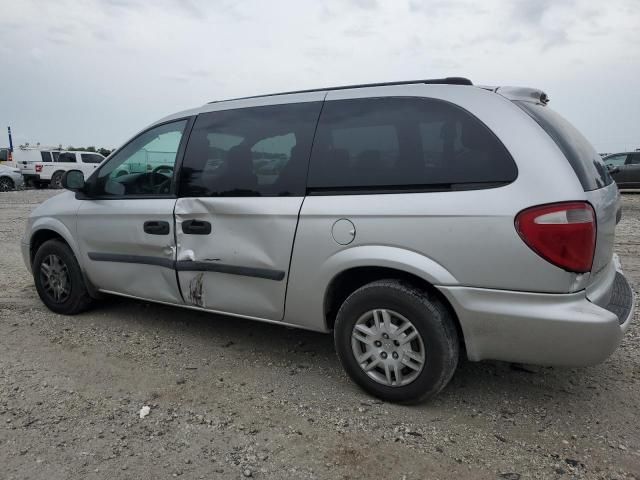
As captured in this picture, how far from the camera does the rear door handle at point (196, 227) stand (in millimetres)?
3452

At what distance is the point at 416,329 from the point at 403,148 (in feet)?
3.24

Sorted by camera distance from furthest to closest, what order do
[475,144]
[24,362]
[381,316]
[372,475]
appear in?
[24,362]
[381,316]
[475,144]
[372,475]

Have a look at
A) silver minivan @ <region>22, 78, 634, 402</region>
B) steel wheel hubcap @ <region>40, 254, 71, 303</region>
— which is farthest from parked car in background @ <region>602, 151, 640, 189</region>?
steel wheel hubcap @ <region>40, 254, 71, 303</region>

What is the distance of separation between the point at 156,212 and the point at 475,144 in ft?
7.41

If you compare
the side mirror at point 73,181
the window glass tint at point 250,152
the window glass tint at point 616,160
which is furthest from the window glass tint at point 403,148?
the window glass tint at point 616,160

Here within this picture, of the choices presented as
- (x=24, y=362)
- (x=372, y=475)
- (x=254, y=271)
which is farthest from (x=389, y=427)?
(x=24, y=362)

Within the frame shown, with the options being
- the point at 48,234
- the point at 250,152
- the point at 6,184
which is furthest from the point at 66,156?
the point at 250,152

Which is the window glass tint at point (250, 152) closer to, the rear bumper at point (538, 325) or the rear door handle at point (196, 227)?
the rear door handle at point (196, 227)

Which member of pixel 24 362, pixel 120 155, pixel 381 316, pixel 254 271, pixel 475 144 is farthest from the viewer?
pixel 120 155

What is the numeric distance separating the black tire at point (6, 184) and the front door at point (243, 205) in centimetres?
2052

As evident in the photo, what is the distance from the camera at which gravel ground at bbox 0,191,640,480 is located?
2.41 metres

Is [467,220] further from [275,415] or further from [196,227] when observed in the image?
[196,227]

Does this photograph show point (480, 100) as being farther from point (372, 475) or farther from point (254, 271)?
point (372, 475)

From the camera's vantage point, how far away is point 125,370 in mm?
3445
